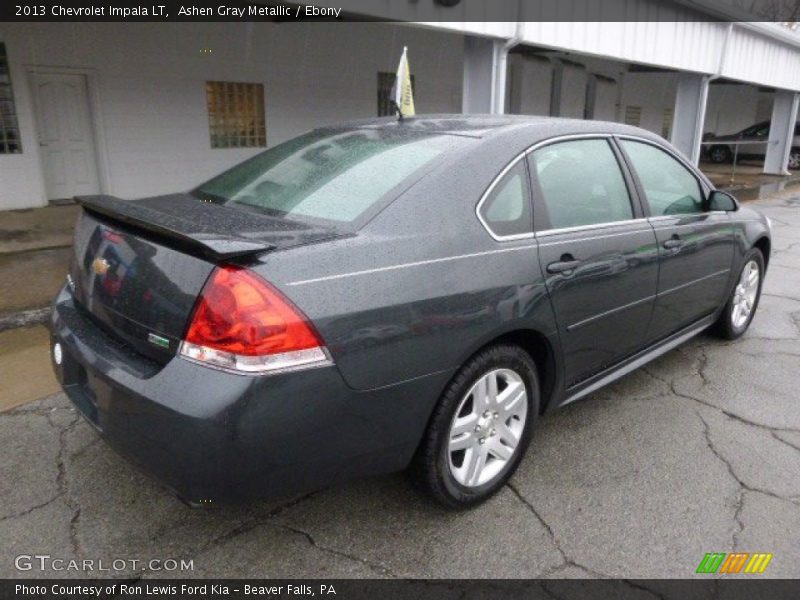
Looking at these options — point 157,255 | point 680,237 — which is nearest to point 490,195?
point 157,255

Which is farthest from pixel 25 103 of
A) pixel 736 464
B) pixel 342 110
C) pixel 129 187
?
pixel 736 464

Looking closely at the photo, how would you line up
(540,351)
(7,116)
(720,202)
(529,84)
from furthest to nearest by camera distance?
1. (529,84)
2. (7,116)
3. (720,202)
4. (540,351)

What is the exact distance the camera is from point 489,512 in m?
2.68

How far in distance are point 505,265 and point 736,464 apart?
1.65 m

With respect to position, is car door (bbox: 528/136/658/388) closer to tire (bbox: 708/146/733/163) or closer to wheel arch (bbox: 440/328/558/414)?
wheel arch (bbox: 440/328/558/414)

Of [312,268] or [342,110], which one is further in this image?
[342,110]

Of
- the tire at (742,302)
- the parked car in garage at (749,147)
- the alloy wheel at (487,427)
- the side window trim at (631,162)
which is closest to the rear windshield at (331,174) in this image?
the alloy wheel at (487,427)

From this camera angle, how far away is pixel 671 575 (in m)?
2.33

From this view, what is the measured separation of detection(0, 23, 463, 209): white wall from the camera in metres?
8.82

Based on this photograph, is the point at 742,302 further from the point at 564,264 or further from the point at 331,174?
the point at 331,174

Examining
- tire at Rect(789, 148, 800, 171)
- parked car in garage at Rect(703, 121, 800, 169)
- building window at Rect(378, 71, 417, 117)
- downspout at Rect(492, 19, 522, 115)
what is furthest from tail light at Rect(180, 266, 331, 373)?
tire at Rect(789, 148, 800, 171)

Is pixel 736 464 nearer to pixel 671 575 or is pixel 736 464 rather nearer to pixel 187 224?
pixel 671 575

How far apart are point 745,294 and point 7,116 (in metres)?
9.28

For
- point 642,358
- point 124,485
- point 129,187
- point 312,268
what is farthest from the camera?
point 129,187
